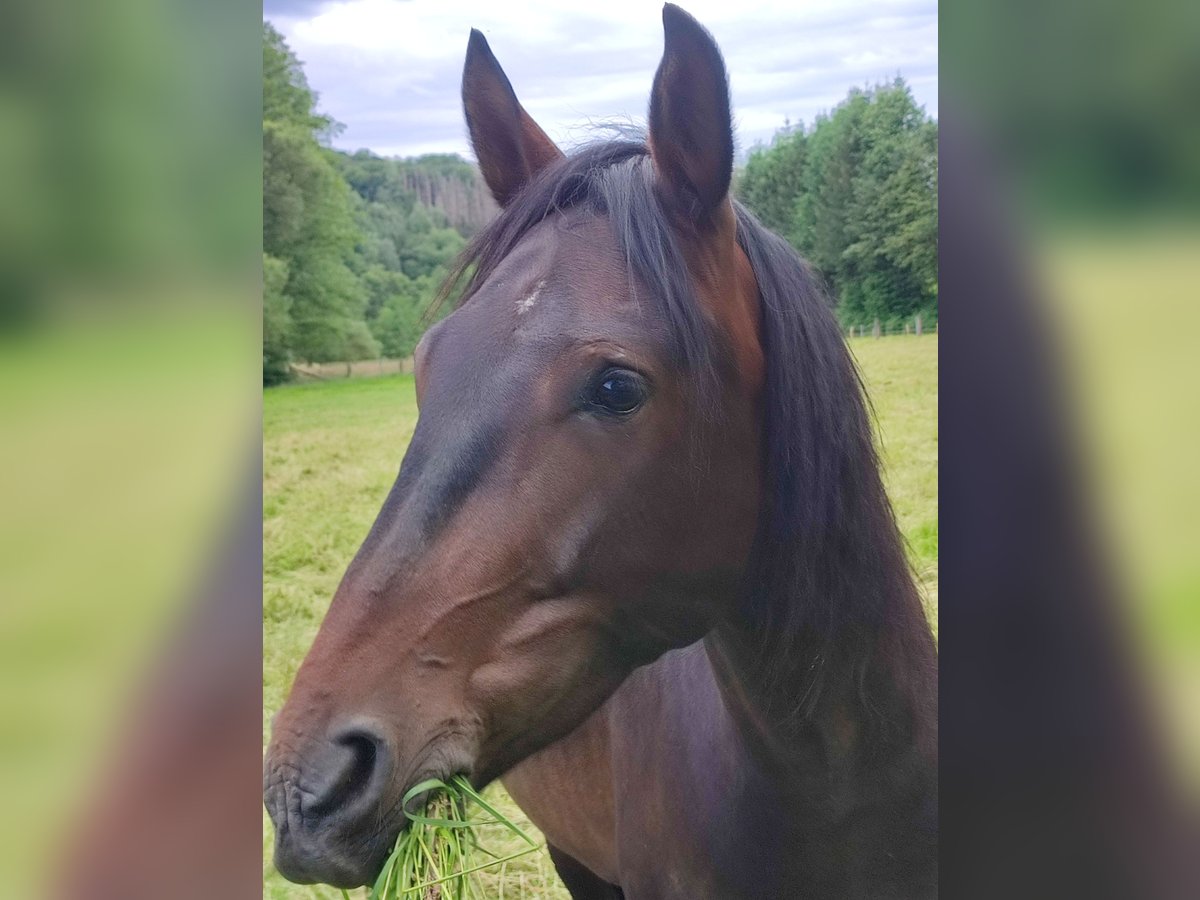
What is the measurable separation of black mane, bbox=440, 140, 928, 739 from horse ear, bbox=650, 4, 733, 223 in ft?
0.14

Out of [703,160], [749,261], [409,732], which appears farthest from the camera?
[749,261]

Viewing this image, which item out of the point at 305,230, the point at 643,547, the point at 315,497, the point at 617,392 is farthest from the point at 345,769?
the point at 305,230

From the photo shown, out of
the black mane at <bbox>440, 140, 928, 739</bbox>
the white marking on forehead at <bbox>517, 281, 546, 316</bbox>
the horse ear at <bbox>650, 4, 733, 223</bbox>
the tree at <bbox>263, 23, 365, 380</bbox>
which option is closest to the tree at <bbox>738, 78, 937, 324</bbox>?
the black mane at <bbox>440, 140, 928, 739</bbox>

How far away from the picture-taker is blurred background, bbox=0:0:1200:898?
160 centimetres

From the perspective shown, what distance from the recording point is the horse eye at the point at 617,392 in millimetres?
1197

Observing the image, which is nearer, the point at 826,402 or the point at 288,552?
the point at 826,402

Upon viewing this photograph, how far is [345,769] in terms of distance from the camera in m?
1.11
